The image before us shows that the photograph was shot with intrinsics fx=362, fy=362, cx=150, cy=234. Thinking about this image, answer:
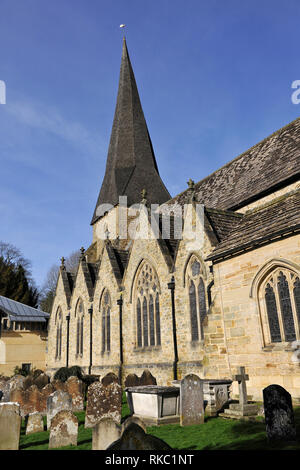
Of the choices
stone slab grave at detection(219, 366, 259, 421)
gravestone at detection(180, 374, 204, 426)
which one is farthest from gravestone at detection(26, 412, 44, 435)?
stone slab grave at detection(219, 366, 259, 421)

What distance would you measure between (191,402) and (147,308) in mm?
9444

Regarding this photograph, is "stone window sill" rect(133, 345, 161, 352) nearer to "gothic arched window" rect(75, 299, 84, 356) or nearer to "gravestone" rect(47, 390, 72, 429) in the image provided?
"gravestone" rect(47, 390, 72, 429)

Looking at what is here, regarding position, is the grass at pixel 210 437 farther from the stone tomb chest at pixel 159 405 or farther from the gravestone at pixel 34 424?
the stone tomb chest at pixel 159 405

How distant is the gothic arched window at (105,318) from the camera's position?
21.0 metres

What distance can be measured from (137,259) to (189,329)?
5.36 meters

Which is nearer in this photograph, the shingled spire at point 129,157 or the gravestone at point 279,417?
the gravestone at point 279,417

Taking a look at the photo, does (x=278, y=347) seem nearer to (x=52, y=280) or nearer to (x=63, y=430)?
(x=63, y=430)

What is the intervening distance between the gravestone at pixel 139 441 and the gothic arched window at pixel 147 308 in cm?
1327

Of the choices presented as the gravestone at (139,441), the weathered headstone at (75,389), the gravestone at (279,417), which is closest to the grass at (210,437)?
the gravestone at (279,417)

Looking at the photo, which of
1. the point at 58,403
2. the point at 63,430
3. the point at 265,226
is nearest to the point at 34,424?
the point at 58,403

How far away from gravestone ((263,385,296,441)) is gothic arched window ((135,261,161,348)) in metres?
10.7

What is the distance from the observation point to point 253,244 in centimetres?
1067

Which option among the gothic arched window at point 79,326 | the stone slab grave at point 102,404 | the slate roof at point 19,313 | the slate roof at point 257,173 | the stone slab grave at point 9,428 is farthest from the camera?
the slate roof at point 19,313
